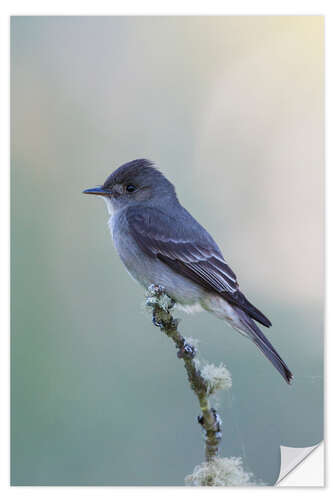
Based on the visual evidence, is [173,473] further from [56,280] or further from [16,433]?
[56,280]

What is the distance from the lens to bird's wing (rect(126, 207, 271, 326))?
3256 mm

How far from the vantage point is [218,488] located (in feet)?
10.6

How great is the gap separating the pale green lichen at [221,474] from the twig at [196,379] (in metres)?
0.23

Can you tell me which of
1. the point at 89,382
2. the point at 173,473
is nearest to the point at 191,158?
the point at 89,382

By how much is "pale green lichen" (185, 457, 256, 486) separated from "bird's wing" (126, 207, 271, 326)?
0.79 metres

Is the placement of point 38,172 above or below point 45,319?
above

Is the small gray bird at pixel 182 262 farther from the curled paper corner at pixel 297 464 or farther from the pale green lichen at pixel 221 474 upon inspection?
the pale green lichen at pixel 221 474

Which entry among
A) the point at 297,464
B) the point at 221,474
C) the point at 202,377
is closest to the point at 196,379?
the point at 202,377

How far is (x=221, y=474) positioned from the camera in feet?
10.3

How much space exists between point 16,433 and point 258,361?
151 cm

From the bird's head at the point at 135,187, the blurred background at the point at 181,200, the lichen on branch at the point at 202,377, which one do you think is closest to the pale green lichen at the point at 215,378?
the lichen on branch at the point at 202,377

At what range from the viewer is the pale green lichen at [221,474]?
305cm

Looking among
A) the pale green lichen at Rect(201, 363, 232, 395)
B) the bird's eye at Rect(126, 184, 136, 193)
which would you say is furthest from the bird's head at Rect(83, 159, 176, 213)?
the pale green lichen at Rect(201, 363, 232, 395)
